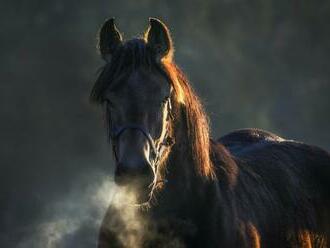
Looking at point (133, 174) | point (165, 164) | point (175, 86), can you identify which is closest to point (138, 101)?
point (175, 86)

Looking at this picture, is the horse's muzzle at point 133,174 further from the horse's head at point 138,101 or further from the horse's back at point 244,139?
the horse's back at point 244,139

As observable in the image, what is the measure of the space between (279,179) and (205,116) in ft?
5.77

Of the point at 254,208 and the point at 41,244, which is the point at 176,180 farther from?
the point at 41,244

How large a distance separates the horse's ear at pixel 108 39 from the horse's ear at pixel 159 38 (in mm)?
262

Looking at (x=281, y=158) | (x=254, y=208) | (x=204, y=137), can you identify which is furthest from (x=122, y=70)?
(x=281, y=158)

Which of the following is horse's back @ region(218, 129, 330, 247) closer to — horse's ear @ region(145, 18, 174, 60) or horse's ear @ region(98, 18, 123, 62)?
horse's ear @ region(145, 18, 174, 60)

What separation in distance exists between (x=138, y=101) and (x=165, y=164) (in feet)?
2.39

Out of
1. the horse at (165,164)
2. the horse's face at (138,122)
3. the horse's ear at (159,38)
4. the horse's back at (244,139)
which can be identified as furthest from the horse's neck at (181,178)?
the horse's back at (244,139)

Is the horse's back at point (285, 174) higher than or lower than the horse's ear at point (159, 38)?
lower

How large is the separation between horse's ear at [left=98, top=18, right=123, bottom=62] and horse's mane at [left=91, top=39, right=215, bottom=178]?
0.59 ft

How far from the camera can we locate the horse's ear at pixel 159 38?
19.5ft

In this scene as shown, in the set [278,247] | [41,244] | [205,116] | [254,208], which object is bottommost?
[41,244]

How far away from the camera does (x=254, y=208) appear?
6801 millimetres

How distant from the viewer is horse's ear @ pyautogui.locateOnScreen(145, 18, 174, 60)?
593 centimetres
